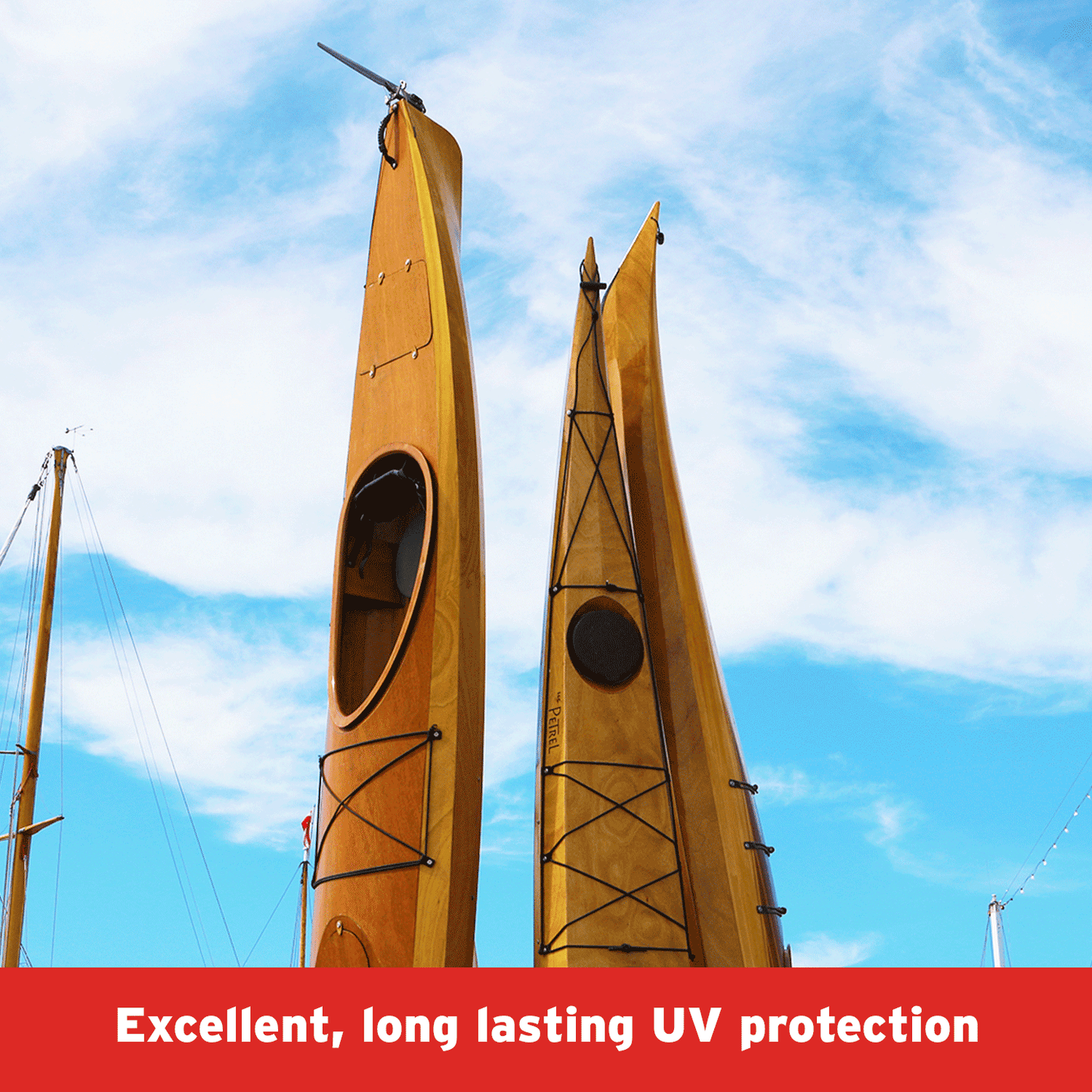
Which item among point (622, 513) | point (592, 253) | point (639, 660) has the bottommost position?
point (639, 660)

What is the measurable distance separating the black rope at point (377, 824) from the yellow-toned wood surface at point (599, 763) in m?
0.78

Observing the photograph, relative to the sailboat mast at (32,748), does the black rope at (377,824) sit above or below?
below

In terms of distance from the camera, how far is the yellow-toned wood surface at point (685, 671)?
258 inches

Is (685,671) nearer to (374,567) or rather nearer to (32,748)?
(374,567)

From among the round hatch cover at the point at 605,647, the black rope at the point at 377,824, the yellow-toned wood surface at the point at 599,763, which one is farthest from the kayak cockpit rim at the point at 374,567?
the round hatch cover at the point at 605,647

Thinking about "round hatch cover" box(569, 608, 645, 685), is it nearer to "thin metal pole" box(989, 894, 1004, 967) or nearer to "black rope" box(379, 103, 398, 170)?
"black rope" box(379, 103, 398, 170)

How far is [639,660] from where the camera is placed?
6.64m

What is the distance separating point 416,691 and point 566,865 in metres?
→ 1.15

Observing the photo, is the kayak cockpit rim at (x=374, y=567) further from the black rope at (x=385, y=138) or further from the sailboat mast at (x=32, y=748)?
the sailboat mast at (x=32, y=748)

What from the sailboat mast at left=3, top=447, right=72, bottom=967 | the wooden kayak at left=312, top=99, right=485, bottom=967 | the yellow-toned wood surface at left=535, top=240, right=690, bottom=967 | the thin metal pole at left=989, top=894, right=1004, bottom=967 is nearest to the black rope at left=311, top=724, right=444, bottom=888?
the wooden kayak at left=312, top=99, right=485, bottom=967

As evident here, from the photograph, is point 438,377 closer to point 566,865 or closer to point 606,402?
point 606,402

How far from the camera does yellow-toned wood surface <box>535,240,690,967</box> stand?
611 cm

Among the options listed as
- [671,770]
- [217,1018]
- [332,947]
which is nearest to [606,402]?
[671,770]

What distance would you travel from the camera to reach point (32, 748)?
38.1 ft
